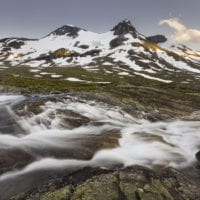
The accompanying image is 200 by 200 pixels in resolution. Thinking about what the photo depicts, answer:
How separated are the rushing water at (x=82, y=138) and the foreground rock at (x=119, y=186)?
2.67 m

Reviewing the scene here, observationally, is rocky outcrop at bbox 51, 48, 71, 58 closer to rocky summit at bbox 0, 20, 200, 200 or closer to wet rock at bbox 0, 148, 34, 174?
rocky summit at bbox 0, 20, 200, 200

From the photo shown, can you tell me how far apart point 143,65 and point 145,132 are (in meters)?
128

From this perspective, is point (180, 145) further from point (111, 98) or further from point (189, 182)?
point (111, 98)

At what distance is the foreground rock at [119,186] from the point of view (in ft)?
43.7

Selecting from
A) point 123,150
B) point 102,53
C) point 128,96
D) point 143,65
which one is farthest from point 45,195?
point 102,53

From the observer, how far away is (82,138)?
2359 centimetres

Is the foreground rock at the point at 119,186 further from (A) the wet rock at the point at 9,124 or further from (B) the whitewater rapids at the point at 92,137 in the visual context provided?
(A) the wet rock at the point at 9,124

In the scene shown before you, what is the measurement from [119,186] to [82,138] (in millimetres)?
9898

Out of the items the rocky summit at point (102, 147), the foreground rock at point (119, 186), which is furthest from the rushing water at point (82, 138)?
the foreground rock at point (119, 186)

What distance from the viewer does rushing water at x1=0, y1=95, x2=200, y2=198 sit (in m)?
18.8

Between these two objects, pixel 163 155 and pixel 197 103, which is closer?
pixel 163 155

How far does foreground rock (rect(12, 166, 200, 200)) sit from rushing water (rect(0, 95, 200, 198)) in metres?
2.67

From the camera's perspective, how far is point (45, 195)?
13.6m

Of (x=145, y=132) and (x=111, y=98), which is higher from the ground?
(x=111, y=98)
